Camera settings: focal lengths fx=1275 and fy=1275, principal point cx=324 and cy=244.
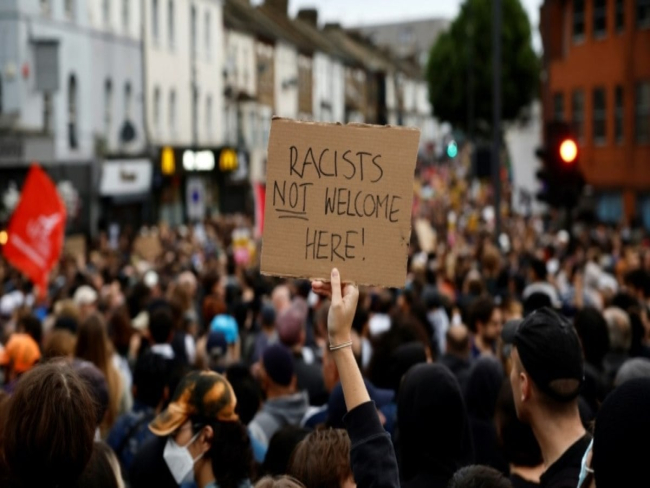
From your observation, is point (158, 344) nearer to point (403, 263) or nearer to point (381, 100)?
point (403, 263)

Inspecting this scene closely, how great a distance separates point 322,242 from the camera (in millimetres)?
4211


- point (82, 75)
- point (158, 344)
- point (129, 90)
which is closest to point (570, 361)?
point (158, 344)

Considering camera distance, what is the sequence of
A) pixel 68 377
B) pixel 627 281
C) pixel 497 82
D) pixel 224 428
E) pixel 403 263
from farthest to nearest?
pixel 497 82, pixel 627 281, pixel 224 428, pixel 403 263, pixel 68 377

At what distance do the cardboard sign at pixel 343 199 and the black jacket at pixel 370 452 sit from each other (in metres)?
0.56

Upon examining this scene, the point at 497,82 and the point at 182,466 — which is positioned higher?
the point at 497,82

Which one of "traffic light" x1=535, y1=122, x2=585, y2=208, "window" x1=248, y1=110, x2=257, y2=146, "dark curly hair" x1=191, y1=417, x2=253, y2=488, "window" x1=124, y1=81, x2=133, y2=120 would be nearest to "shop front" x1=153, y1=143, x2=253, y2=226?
"window" x1=124, y1=81, x2=133, y2=120

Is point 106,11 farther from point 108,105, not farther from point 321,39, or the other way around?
point 321,39

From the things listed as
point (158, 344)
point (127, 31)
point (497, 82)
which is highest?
point (127, 31)

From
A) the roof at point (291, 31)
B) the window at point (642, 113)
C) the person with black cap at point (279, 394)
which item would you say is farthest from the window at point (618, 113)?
the person with black cap at point (279, 394)

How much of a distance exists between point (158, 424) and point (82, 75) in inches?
1383

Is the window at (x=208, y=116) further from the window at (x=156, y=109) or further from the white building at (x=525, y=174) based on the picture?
the white building at (x=525, y=174)

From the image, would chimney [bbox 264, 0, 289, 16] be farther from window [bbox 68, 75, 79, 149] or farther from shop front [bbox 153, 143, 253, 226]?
window [bbox 68, 75, 79, 149]

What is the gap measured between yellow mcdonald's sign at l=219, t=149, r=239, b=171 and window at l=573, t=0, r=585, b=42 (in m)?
13.8

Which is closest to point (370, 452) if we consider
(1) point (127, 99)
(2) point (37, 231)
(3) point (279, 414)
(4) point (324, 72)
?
(3) point (279, 414)
